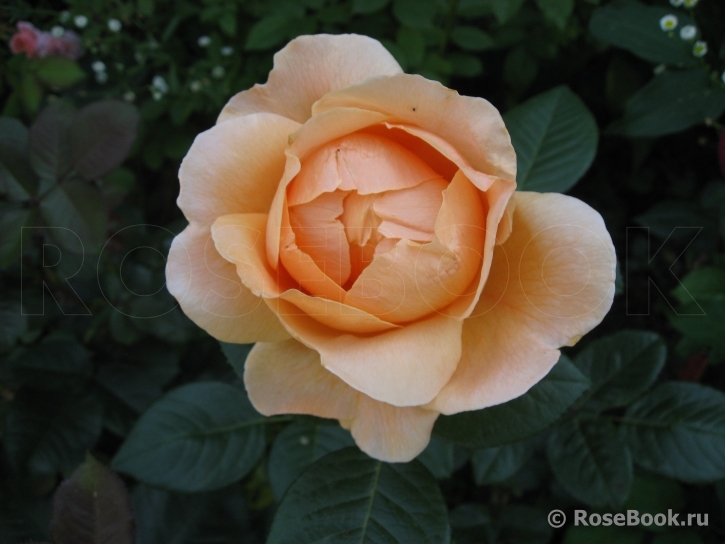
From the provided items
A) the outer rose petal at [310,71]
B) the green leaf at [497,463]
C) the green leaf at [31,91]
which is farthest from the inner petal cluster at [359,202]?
the green leaf at [31,91]

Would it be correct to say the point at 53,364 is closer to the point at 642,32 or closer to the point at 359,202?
the point at 359,202

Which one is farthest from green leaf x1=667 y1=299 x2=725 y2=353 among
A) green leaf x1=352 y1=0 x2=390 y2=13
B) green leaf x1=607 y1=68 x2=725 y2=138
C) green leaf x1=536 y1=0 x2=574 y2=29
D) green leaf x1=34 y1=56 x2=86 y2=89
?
green leaf x1=34 y1=56 x2=86 y2=89

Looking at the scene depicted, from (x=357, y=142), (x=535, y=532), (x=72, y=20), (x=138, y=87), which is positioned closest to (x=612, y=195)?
(x=535, y=532)

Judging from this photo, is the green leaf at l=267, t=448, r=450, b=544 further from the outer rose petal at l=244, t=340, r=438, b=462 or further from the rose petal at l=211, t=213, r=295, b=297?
the rose petal at l=211, t=213, r=295, b=297

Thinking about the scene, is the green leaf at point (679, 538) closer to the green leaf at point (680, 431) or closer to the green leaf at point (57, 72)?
the green leaf at point (680, 431)

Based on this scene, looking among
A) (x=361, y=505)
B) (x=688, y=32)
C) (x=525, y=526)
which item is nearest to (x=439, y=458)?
(x=361, y=505)

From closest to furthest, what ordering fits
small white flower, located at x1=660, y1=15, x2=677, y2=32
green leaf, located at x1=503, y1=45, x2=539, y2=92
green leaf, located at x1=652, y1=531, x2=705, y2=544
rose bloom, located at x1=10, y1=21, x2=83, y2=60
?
1. green leaf, located at x1=652, y1=531, x2=705, y2=544
2. small white flower, located at x1=660, y1=15, x2=677, y2=32
3. rose bloom, located at x1=10, y1=21, x2=83, y2=60
4. green leaf, located at x1=503, y1=45, x2=539, y2=92
